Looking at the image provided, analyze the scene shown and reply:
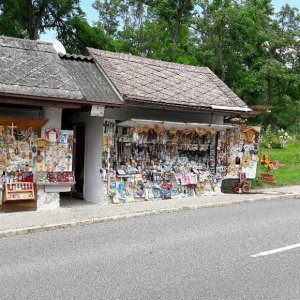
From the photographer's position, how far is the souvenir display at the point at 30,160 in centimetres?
1124

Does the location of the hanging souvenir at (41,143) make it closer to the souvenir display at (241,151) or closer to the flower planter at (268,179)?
the souvenir display at (241,151)

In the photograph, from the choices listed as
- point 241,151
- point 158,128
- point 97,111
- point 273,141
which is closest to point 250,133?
point 241,151

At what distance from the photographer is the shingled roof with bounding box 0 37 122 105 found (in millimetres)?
11008

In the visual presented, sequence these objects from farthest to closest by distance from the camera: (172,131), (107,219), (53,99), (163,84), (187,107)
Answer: (163,84) → (172,131) → (187,107) → (53,99) → (107,219)

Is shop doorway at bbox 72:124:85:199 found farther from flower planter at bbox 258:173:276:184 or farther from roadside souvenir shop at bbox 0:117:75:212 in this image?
flower planter at bbox 258:173:276:184

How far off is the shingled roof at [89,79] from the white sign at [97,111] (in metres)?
0.18

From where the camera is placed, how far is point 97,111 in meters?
12.1

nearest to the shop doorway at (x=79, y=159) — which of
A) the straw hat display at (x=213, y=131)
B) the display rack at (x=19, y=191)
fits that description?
the display rack at (x=19, y=191)

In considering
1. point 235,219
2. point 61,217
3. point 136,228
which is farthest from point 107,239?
point 235,219

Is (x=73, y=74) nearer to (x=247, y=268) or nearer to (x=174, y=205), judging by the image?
(x=174, y=205)

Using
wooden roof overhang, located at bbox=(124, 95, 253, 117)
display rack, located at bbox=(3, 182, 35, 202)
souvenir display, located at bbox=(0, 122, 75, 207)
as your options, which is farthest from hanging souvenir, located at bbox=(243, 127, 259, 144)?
display rack, located at bbox=(3, 182, 35, 202)

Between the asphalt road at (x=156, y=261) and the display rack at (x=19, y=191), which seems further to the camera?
the display rack at (x=19, y=191)

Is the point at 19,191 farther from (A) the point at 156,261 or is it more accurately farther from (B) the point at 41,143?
(A) the point at 156,261

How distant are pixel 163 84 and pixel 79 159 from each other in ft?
11.0
